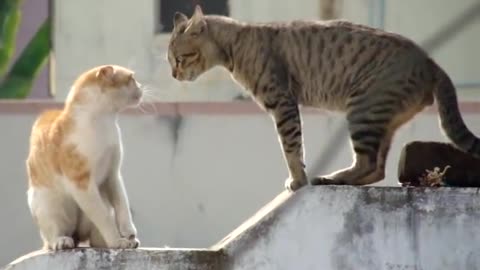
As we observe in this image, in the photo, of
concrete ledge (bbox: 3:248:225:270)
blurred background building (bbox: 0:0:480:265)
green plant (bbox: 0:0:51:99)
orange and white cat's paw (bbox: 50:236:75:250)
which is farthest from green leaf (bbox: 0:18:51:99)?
concrete ledge (bbox: 3:248:225:270)

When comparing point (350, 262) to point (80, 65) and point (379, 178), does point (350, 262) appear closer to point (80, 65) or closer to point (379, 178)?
point (379, 178)

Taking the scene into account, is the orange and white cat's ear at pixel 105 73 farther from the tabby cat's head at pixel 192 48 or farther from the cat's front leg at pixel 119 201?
the tabby cat's head at pixel 192 48

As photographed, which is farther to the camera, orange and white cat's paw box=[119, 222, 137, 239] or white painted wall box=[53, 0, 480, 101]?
white painted wall box=[53, 0, 480, 101]

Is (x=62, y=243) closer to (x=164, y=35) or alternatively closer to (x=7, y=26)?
(x=164, y=35)

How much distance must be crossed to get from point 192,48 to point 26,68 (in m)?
8.88

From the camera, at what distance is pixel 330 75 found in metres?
7.25

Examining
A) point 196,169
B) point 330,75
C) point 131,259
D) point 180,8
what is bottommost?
point 196,169

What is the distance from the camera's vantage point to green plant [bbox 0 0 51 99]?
15688 mm

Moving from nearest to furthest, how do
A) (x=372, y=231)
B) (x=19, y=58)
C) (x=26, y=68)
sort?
(x=372, y=231) → (x=26, y=68) → (x=19, y=58)

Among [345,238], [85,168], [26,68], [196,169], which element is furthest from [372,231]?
[26,68]

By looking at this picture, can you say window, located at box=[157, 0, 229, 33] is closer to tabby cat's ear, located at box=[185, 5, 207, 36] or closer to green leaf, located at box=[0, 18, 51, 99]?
green leaf, located at box=[0, 18, 51, 99]

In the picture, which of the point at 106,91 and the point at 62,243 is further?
the point at 106,91

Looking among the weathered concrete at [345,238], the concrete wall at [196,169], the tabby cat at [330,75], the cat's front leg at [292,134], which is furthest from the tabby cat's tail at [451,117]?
the concrete wall at [196,169]

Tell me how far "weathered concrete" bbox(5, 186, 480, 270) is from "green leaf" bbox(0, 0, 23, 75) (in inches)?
358
